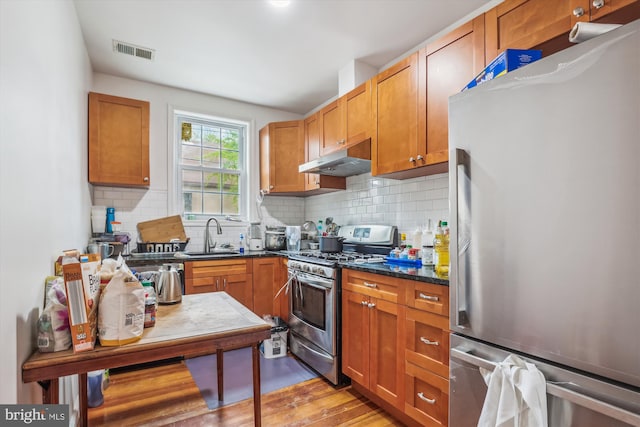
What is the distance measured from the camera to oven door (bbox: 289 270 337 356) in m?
2.38

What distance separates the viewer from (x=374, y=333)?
2.05 m

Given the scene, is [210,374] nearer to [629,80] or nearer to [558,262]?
[558,262]

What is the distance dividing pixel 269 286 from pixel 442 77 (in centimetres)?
243

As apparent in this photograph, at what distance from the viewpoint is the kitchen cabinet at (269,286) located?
321 centimetres

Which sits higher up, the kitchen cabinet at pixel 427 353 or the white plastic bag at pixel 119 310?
the white plastic bag at pixel 119 310

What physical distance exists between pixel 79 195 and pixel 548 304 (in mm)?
2876

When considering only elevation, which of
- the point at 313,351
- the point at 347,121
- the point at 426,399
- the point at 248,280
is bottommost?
the point at 313,351

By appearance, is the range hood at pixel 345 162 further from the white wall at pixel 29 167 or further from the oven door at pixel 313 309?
the white wall at pixel 29 167

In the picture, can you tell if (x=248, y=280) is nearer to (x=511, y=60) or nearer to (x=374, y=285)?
(x=374, y=285)

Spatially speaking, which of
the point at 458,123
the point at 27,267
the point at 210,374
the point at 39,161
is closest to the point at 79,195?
the point at 39,161

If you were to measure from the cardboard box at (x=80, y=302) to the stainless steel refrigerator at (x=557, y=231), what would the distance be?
1.41 m

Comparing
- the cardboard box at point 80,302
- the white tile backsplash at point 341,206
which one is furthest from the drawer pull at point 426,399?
the cardboard box at point 80,302

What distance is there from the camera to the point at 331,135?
Result: 3178 millimetres

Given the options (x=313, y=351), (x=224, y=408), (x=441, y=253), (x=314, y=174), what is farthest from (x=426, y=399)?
(x=314, y=174)
